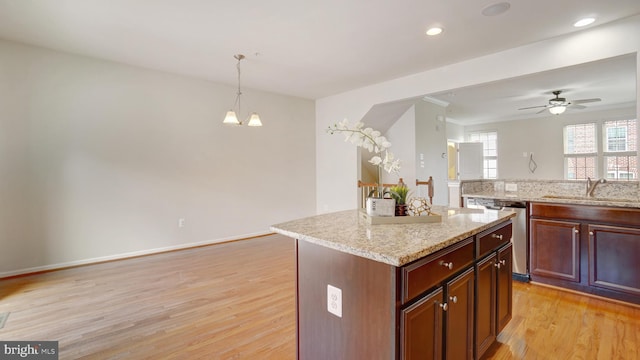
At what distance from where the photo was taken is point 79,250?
3.66m

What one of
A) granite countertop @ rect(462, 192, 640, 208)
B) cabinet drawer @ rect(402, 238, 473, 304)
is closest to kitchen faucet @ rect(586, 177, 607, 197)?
granite countertop @ rect(462, 192, 640, 208)

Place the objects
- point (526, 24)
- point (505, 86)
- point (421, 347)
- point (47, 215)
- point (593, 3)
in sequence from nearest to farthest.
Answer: point (421, 347)
point (593, 3)
point (526, 24)
point (47, 215)
point (505, 86)

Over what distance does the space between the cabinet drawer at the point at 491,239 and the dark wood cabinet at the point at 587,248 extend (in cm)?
125

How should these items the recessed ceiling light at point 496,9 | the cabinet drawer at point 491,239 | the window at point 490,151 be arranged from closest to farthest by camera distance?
the cabinet drawer at point 491,239 < the recessed ceiling light at point 496,9 < the window at point 490,151

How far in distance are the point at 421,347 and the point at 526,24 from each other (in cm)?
317

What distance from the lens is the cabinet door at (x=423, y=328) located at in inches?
45.3

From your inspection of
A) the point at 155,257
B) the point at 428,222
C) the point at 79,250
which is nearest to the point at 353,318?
the point at 428,222

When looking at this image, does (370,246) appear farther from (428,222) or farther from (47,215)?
(47,215)

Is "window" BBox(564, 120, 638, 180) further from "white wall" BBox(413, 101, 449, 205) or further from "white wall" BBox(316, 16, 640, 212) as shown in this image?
"white wall" BBox(316, 16, 640, 212)

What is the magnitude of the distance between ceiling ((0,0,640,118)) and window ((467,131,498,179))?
570 cm

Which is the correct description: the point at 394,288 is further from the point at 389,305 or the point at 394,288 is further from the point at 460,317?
the point at 460,317

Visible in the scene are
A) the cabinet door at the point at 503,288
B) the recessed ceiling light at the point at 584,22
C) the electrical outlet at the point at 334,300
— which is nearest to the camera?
the electrical outlet at the point at 334,300

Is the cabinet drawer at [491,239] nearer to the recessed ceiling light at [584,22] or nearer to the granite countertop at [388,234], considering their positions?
the granite countertop at [388,234]

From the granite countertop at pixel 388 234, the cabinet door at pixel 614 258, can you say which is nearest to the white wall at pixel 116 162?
the granite countertop at pixel 388 234
